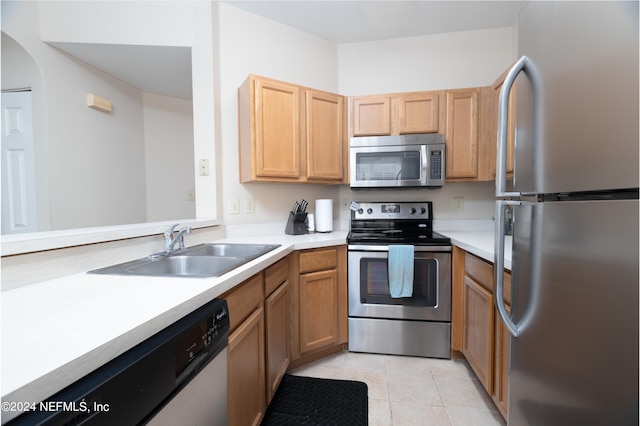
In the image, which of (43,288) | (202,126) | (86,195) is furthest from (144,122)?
(43,288)

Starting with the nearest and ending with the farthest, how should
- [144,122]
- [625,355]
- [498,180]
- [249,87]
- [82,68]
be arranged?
[625,355]
[498,180]
[249,87]
[82,68]
[144,122]

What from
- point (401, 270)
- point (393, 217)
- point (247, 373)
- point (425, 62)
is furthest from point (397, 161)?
point (247, 373)

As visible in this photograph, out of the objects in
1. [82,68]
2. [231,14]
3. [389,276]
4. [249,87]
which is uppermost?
[231,14]

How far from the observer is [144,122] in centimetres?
327

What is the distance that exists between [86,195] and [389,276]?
288 cm

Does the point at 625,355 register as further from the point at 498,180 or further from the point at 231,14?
the point at 231,14

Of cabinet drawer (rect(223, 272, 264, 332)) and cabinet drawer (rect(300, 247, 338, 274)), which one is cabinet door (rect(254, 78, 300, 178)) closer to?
cabinet drawer (rect(300, 247, 338, 274))

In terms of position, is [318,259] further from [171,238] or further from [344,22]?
[344,22]

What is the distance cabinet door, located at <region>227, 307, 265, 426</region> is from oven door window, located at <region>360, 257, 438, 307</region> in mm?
939

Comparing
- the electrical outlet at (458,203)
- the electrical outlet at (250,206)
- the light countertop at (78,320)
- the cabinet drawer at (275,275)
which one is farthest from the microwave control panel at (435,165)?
the light countertop at (78,320)

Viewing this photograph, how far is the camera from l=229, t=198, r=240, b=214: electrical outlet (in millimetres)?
2152

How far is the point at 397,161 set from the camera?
7.34 ft

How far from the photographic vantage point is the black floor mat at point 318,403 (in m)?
1.43

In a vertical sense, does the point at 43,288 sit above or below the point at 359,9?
below
